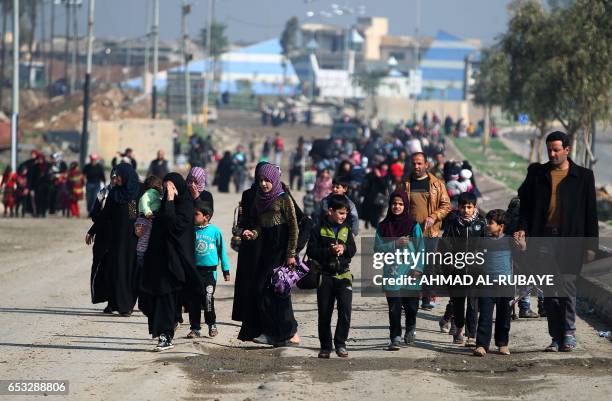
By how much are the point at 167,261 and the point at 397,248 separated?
76.7 inches

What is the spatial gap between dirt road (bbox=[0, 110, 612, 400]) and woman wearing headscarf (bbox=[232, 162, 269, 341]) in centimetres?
22

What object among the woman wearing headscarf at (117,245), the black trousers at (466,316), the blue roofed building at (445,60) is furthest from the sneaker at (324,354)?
the blue roofed building at (445,60)

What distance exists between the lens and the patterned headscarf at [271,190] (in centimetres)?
1153

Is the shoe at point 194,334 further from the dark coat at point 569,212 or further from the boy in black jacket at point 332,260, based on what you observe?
the dark coat at point 569,212

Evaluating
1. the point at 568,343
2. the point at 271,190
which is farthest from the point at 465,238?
the point at 271,190

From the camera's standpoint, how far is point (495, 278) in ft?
37.9

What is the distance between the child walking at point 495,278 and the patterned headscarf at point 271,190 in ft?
5.90

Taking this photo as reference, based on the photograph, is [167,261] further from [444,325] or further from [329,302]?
[444,325]

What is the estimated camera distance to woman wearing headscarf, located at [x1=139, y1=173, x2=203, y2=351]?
11.5m

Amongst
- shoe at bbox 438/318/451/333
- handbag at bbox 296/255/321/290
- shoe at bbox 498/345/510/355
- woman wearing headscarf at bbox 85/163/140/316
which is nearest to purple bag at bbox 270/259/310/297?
handbag at bbox 296/255/321/290

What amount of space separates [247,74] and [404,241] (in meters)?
146

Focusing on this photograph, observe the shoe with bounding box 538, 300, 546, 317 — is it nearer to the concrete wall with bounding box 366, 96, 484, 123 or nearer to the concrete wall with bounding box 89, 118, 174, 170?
the concrete wall with bounding box 89, 118, 174, 170

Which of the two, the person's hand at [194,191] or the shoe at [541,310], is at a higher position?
the person's hand at [194,191]

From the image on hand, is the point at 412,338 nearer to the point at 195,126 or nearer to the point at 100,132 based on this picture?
the point at 100,132
